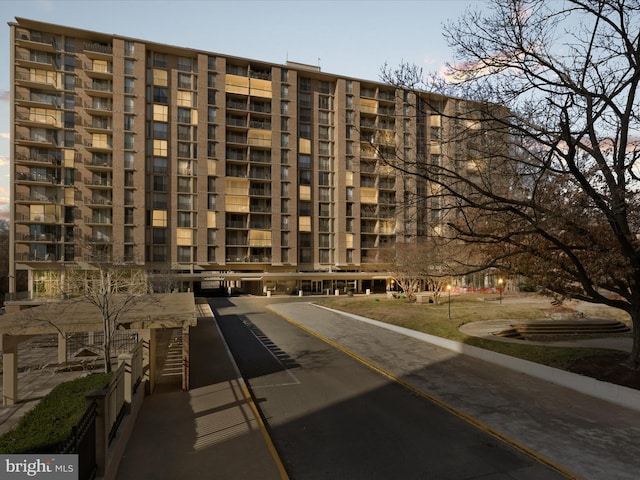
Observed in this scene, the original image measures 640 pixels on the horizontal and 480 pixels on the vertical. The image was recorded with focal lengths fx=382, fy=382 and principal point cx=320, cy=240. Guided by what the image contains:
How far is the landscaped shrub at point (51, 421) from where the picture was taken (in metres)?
6.16

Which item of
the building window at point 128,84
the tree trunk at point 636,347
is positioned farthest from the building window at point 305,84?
the tree trunk at point 636,347

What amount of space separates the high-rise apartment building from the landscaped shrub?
4319 cm

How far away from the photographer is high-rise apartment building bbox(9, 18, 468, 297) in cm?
5200

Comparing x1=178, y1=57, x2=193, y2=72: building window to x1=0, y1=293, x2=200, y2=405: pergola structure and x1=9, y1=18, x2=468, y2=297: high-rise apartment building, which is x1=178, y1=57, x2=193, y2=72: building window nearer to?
x1=9, y1=18, x2=468, y2=297: high-rise apartment building

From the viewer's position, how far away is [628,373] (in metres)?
13.0

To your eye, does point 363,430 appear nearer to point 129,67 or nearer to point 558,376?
point 558,376

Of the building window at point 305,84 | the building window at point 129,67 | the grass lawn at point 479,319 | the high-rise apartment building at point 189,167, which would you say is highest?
the building window at point 305,84

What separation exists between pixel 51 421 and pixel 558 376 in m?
A: 15.2

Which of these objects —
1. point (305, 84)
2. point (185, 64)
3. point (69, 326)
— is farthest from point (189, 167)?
point (69, 326)

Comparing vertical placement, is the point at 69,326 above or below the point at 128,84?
A: below

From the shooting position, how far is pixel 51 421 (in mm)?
7266

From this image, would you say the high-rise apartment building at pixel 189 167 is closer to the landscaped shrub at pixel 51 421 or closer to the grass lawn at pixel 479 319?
the grass lawn at pixel 479 319

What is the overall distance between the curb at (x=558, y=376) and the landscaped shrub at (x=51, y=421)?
1452 centimetres

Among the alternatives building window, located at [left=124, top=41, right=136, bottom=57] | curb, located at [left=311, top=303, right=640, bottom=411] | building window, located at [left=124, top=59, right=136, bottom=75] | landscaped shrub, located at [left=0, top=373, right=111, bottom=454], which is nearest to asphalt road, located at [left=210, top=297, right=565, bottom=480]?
landscaped shrub, located at [left=0, top=373, right=111, bottom=454]
